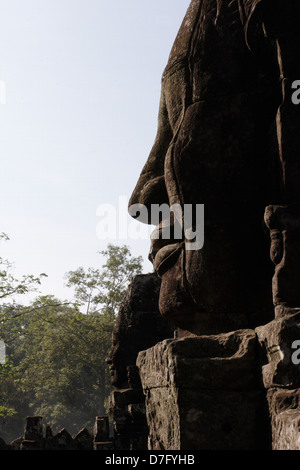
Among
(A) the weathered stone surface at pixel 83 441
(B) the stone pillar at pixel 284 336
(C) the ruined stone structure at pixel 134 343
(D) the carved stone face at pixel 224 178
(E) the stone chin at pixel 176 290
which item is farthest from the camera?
(A) the weathered stone surface at pixel 83 441

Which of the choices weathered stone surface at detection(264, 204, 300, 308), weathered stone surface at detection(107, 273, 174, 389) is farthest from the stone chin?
weathered stone surface at detection(107, 273, 174, 389)

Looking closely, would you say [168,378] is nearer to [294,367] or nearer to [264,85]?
[294,367]

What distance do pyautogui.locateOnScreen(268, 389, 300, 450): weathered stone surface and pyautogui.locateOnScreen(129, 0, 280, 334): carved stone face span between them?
679mm

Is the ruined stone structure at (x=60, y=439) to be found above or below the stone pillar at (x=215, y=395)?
below

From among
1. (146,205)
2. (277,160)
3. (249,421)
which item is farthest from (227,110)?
(249,421)

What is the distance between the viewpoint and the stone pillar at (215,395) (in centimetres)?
228

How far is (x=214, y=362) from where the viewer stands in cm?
234

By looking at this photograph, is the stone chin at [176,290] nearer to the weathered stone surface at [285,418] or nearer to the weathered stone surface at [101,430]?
the weathered stone surface at [285,418]

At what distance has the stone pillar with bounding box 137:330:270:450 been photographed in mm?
2277

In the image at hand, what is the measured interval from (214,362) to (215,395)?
0.45 feet

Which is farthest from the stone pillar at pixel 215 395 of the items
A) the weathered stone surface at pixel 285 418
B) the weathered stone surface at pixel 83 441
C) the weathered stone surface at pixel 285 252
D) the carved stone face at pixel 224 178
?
the weathered stone surface at pixel 83 441

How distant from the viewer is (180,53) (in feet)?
10.6

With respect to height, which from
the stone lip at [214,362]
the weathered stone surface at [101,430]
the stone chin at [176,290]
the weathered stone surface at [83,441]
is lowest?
the weathered stone surface at [83,441]

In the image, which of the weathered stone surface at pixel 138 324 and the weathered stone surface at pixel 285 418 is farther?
the weathered stone surface at pixel 138 324
